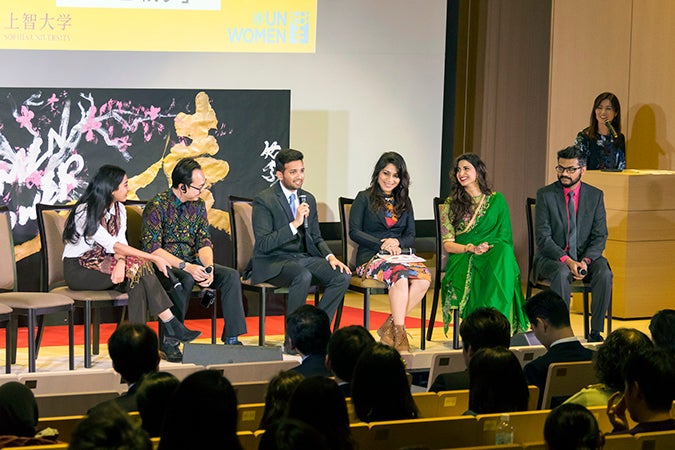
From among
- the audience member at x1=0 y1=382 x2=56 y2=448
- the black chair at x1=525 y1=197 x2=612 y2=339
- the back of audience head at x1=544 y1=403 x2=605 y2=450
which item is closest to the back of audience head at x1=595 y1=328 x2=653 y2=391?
the back of audience head at x1=544 y1=403 x2=605 y2=450

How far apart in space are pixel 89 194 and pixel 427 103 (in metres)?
2.87

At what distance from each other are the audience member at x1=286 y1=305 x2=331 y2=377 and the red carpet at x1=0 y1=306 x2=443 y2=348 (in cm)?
263

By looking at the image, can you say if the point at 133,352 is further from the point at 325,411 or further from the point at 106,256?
the point at 106,256

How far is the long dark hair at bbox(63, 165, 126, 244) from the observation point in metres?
5.60

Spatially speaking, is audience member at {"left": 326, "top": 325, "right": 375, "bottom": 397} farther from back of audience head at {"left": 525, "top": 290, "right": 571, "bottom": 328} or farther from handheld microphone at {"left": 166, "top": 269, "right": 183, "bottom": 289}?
handheld microphone at {"left": 166, "top": 269, "right": 183, "bottom": 289}

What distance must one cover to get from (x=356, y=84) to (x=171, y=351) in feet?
8.35

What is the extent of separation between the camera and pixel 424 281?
243 inches

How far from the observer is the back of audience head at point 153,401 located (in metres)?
2.90

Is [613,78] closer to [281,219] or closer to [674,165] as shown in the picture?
[674,165]

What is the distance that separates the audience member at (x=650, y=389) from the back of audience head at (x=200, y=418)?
3.88ft

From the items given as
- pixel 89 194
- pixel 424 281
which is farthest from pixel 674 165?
pixel 89 194

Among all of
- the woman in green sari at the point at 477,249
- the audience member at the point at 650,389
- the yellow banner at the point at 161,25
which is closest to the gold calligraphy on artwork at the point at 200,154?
the yellow banner at the point at 161,25

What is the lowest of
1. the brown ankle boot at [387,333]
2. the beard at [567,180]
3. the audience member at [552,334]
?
the brown ankle boot at [387,333]

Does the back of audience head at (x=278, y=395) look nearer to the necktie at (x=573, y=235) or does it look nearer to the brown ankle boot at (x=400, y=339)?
the brown ankle boot at (x=400, y=339)
